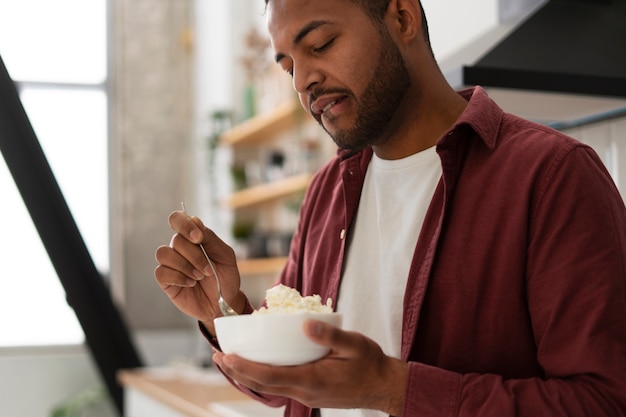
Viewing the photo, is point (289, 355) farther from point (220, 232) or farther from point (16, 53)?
point (16, 53)

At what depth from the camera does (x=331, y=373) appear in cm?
88

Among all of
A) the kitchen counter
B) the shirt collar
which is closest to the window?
the kitchen counter

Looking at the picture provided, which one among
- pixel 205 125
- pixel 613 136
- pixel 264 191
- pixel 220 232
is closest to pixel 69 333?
pixel 220 232

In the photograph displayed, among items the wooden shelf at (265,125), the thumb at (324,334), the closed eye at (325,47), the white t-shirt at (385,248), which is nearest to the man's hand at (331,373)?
the thumb at (324,334)

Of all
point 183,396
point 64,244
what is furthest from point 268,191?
point 183,396

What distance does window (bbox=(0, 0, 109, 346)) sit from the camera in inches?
205

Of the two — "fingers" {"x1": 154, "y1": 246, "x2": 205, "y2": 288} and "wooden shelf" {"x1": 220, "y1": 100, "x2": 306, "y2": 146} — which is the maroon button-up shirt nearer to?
"fingers" {"x1": 154, "y1": 246, "x2": 205, "y2": 288}

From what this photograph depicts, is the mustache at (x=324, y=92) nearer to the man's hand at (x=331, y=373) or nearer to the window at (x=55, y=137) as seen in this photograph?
the man's hand at (x=331, y=373)

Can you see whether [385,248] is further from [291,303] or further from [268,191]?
[268,191]

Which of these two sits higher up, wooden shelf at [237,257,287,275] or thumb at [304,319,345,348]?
thumb at [304,319,345,348]

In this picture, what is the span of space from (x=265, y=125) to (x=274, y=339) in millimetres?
3310

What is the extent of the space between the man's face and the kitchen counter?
4.14ft

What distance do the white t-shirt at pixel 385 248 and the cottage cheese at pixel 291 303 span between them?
0.19 m

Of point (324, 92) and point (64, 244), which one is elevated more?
point (324, 92)
